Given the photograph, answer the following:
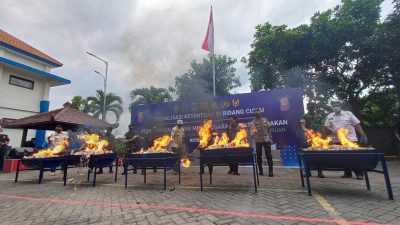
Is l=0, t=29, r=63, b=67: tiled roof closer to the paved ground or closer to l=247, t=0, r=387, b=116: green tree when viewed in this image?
the paved ground

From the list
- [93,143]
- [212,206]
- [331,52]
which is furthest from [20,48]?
[331,52]

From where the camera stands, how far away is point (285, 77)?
1773 centimetres

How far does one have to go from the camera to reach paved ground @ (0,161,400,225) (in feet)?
11.2

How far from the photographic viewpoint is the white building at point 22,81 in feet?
55.2

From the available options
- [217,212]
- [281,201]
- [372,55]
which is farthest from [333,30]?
[217,212]

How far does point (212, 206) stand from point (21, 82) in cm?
2065

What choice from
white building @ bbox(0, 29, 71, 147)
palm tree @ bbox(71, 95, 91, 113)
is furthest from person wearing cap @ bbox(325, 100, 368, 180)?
palm tree @ bbox(71, 95, 91, 113)

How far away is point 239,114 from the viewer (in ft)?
42.2

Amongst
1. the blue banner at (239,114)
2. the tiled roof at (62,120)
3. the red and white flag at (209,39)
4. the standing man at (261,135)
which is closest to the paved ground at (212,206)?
Answer: the standing man at (261,135)

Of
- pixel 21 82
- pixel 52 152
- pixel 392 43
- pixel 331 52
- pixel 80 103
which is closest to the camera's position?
pixel 52 152

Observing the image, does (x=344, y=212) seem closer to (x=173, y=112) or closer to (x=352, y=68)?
(x=173, y=112)

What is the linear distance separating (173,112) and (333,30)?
1144 centimetres

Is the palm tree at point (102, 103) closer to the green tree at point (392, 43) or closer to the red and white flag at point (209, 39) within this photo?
the red and white flag at point (209, 39)

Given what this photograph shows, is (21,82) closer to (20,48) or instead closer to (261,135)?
(20,48)
